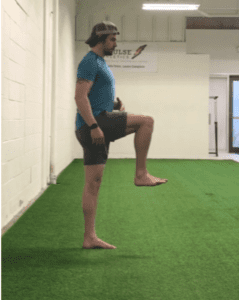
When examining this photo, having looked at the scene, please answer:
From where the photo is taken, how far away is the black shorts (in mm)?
2098

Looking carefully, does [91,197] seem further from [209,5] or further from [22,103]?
[209,5]

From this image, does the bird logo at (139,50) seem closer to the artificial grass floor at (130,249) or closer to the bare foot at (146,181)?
the artificial grass floor at (130,249)

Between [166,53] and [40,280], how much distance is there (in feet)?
26.4

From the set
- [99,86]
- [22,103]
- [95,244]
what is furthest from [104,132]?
[22,103]

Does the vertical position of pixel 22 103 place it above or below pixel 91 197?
above

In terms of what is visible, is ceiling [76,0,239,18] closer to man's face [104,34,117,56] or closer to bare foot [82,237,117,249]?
man's face [104,34,117,56]

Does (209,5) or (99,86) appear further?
(209,5)

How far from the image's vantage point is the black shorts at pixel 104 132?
210 centimetres

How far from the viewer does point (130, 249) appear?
2.43 m

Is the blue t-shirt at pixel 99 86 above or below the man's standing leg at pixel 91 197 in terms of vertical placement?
above

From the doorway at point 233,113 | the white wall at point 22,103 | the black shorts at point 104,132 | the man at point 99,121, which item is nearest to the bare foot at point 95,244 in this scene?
the man at point 99,121

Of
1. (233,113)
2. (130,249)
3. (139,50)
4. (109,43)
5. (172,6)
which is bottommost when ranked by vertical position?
(130,249)

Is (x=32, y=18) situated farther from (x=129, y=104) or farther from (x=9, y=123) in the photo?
(x=129, y=104)

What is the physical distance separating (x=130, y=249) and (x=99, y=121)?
2.92ft
